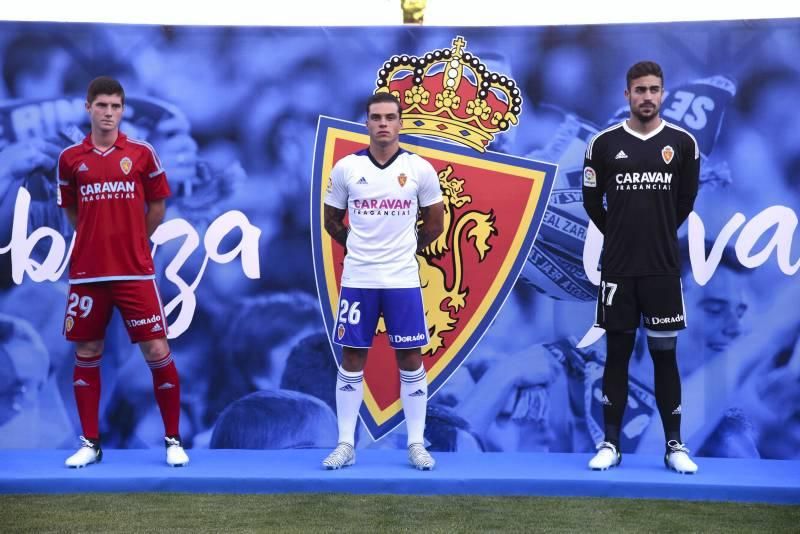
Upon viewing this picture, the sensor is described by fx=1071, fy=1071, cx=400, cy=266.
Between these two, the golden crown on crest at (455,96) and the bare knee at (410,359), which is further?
the golden crown on crest at (455,96)

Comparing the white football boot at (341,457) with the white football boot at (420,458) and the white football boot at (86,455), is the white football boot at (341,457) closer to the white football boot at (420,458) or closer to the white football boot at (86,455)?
the white football boot at (420,458)

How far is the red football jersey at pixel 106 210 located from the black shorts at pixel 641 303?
2097 mm

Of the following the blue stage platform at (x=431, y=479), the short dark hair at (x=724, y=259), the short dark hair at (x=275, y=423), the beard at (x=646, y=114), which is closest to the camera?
the blue stage platform at (x=431, y=479)

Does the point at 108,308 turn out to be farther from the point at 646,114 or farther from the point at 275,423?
the point at 646,114

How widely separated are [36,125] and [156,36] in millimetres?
735

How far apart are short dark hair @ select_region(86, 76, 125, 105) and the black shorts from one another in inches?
93.1

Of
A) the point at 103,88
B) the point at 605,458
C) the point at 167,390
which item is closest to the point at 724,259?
the point at 605,458

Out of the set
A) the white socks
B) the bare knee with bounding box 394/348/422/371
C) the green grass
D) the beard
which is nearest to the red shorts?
the green grass

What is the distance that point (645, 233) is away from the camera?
4.70 meters

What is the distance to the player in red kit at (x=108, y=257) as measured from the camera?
4.84m

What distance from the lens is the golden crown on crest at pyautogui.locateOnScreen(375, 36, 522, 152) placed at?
524cm

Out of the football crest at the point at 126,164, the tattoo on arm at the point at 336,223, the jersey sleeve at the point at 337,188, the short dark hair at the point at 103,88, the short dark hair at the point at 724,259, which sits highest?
the short dark hair at the point at 103,88

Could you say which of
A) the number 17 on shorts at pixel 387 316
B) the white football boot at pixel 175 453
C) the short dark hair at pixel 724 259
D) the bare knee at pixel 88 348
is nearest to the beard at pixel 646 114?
the short dark hair at pixel 724 259

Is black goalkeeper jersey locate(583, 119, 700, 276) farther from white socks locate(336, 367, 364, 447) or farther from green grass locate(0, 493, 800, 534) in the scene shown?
white socks locate(336, 367, 364, 447)
